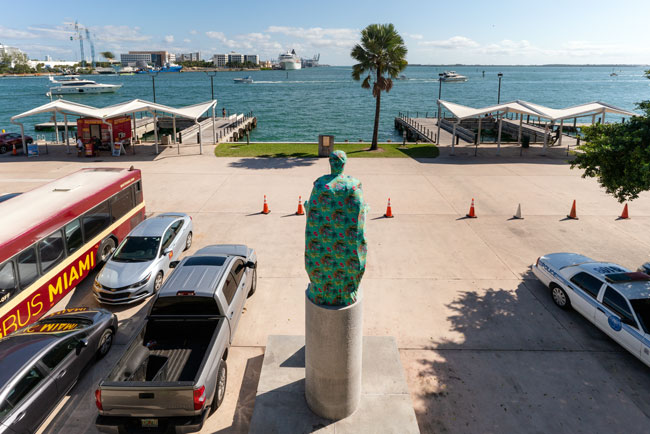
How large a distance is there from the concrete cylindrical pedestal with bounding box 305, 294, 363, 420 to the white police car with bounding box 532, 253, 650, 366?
Answer: 19.5 feet

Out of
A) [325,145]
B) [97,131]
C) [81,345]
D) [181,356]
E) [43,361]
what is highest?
[97,131]

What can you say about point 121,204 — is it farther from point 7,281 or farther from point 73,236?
point 7,281

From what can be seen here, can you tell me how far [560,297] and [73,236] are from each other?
12823 millimetres

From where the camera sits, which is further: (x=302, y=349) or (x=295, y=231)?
(x=295, y=231)

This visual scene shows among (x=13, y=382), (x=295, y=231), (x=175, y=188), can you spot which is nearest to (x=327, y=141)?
(x=175, y=188)

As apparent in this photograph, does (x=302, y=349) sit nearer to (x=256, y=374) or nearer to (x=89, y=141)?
(x=256, y=374)

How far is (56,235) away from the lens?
1065 centimetres

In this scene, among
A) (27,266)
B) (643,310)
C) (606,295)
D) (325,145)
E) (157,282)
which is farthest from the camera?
(325,145)

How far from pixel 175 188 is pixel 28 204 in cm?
1059

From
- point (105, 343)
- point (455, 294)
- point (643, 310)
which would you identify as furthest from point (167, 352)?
point (643, 310)

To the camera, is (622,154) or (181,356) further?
(622,154)

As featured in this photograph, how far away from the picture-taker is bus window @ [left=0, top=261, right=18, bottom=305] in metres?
8.73

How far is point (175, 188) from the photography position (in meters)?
21.6

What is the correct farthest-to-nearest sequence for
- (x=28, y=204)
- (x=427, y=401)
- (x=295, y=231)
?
(x=295, y=231) → (x=28, y=204) → (x=427, y=401)
